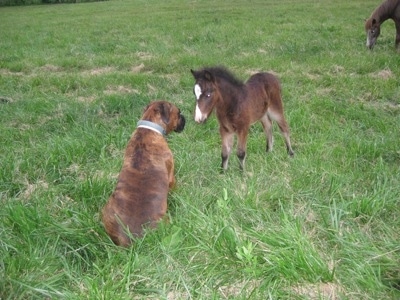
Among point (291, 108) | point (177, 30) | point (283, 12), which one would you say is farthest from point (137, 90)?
point (283, 12)

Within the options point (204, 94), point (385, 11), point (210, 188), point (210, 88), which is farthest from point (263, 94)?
point (385, 11)

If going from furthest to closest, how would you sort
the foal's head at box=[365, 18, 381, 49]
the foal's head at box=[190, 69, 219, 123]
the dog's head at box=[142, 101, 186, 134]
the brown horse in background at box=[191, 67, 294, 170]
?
the foal's head at box=[365, 18, 381, 49] < the dog's head at box=[142, 101, 186, 134] < the brown horse in background at box=[191, 67, 294, 170] < the foal's head at box=[190, 69, 219, 123]

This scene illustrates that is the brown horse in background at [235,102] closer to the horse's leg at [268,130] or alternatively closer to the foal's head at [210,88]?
the foal's head at [210,88]

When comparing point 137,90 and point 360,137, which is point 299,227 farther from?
point 137,90

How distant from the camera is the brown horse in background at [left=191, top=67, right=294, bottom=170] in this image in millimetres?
4516

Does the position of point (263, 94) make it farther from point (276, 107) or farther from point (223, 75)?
point (223, 75)

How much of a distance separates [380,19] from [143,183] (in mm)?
10980

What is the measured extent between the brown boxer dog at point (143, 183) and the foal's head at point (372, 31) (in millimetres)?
8525

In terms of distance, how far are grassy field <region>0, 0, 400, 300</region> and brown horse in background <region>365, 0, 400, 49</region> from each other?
0.89m

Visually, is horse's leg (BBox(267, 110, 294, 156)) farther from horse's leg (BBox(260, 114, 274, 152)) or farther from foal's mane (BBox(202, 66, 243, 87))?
foal's mane (BBox(202, 66, 243, 87))

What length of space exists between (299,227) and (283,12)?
Result: 689 inches

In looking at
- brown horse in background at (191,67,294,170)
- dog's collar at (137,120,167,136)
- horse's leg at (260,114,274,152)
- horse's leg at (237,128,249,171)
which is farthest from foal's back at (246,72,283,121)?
dog's collar at (137,120,167,136)

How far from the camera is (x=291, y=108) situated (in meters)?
6.80

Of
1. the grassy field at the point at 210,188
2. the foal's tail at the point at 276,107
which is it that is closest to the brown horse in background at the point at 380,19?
the grassy field at the point at 210,188
